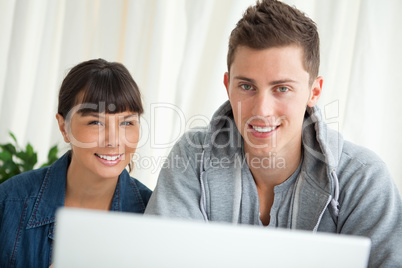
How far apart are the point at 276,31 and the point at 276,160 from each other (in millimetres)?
468

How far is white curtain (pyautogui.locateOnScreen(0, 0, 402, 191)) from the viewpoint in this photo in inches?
93.0

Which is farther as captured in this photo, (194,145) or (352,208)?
(194,145)

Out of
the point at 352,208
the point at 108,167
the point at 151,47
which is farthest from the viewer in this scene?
the point at 151,47

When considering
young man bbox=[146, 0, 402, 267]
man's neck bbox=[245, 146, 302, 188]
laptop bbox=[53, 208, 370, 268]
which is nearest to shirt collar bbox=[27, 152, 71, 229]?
young man bbox=[146, 0, 402, 267]

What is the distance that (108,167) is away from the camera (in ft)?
6.03

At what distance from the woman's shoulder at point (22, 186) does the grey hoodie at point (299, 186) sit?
1.64 feet

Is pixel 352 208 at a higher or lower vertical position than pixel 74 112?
lower

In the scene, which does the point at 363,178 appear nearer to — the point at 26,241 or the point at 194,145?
the point at 194,145

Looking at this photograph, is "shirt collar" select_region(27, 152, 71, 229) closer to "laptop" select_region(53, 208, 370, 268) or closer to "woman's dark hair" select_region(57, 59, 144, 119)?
"woman's dark hair" select_region(57, 59, 144, 119)

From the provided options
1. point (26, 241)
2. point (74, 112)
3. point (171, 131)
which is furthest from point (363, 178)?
point (171, 131)

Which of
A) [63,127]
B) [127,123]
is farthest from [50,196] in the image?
[127,123]

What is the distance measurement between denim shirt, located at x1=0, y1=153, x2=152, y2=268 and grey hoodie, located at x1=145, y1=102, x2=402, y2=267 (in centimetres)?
31

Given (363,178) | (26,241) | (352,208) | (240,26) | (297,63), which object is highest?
(240,26)

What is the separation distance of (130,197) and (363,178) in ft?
2.94
